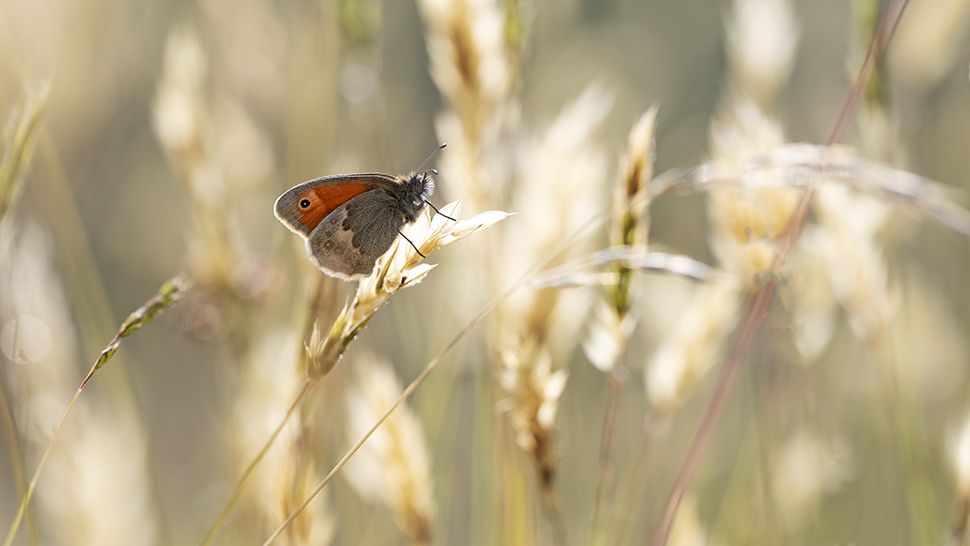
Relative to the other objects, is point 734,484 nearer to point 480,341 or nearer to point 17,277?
point 480,341

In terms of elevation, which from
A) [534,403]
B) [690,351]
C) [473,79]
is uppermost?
[473,79]

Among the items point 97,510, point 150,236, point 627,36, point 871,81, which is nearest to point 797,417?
point 871,81

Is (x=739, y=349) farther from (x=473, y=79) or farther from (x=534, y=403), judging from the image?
(x=473, y=79)

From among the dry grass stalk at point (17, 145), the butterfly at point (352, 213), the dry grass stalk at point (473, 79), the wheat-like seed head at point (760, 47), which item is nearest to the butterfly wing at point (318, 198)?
the butterfly at point (352, 213)

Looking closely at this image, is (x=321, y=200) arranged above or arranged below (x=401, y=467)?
above

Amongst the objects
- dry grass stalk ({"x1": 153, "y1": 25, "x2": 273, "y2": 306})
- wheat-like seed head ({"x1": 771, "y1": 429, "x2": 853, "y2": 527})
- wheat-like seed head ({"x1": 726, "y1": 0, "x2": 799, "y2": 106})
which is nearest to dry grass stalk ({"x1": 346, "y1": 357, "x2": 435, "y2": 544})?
dry grass stalk ({"x1": 153, "y1": 25, "x2": 273, "y2": 306})

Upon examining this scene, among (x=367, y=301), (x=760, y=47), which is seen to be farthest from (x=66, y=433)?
(x=760, y=47)

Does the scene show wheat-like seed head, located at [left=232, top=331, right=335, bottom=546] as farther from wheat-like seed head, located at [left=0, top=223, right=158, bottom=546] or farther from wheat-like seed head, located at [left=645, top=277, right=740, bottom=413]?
wheat-like seed head, located at [left=645, top=277, right=740, bottom=413]
